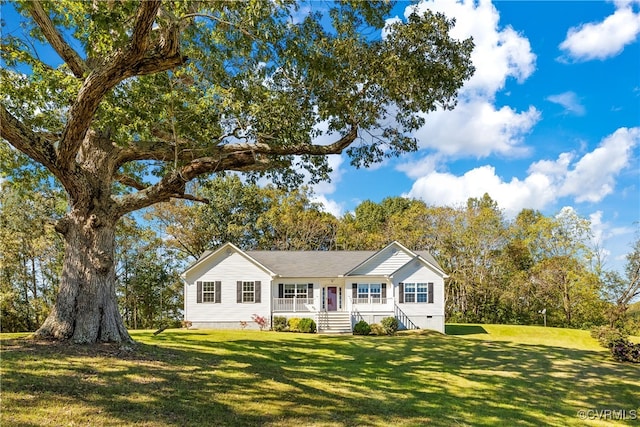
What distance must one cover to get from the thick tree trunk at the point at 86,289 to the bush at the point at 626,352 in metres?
17.9

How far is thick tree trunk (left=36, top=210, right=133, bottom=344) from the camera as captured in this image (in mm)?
8547

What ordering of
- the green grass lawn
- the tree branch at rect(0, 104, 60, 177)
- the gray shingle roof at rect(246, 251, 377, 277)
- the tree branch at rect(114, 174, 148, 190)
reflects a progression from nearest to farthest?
the green grass lawn → the tree branch at rect(0, 104, 60, 177) → the tree branch at rect(114, 174, 148, 190) → the gray shingle roof at rect(246, 251, 377, 277)

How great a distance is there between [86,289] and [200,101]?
199 inches

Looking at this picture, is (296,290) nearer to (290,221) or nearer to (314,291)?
(314,291)

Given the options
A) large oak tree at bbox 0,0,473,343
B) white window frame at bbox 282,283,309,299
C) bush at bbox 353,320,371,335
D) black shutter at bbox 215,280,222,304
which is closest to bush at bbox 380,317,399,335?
bush at bbox 353,320,371,335

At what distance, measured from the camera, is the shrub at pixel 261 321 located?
23.0 m

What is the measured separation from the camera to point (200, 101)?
9.82 m

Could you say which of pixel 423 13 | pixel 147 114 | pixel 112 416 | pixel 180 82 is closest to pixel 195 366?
pixel 112 416

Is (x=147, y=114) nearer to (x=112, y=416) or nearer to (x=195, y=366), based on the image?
(x=195, y=366)

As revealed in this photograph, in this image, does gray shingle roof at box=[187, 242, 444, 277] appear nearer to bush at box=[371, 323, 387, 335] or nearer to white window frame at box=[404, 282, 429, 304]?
white window frame at box=[404, 282, 429, 304]

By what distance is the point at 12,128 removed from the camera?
23.4 ft

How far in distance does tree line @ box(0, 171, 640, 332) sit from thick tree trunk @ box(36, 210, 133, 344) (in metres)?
18.9
